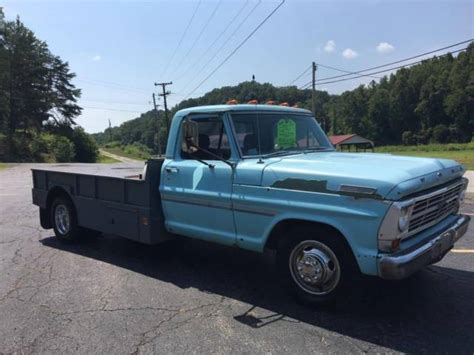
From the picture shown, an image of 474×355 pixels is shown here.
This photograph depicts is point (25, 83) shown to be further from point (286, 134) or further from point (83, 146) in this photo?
point (286, 134)

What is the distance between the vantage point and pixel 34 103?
200ft

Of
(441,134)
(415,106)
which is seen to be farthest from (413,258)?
(415,106)

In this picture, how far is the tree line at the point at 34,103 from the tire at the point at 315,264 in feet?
177

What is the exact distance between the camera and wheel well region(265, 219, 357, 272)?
156 inches

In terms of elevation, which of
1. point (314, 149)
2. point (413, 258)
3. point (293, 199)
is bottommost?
point (413, 258)

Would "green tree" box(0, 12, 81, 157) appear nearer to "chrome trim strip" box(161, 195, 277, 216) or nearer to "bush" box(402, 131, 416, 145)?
"chrome trim strip" box(161, 195, 277, 216)

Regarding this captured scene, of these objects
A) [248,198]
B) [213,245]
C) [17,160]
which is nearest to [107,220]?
[213,245]

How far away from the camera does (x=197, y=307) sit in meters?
4.45

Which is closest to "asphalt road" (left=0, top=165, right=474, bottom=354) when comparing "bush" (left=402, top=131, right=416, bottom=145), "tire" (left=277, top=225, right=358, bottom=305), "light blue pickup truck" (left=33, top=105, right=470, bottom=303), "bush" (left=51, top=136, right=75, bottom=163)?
"tire" (left=277, top=225, right=358, bottom=305)

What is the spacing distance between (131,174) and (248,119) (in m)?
2.37

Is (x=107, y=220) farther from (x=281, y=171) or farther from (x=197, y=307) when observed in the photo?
(x=281, y=171)

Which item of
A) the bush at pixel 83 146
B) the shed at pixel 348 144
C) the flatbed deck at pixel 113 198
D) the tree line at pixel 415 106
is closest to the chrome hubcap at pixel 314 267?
the flatbed deck at pixel 113 198

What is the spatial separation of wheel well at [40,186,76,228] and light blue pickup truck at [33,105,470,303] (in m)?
1.35

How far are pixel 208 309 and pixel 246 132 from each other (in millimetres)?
1963
